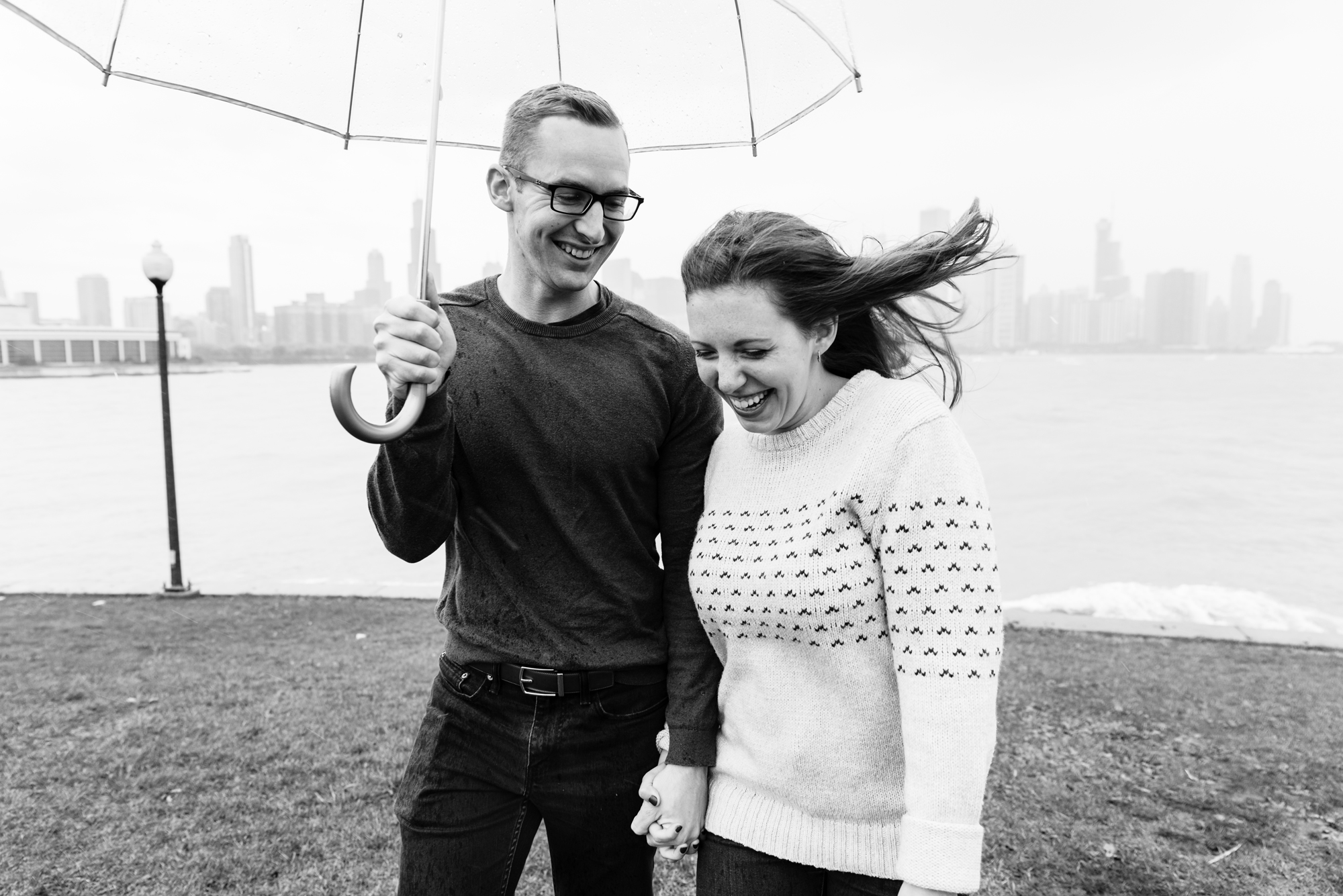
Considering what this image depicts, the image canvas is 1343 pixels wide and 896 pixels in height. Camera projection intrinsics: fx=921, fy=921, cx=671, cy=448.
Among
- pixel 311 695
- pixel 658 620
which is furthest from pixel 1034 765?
pixel 311 695

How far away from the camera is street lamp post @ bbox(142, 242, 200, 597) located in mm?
8555

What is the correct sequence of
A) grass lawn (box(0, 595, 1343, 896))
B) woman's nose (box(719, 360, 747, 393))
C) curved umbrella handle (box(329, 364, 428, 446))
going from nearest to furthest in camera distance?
1. curved umbrella handle (box(329, 364, 428, 446))
2. woman's nose (box(719, 360, 747, 393))
3. grass lawn (box(0, 595, 1343, 896))

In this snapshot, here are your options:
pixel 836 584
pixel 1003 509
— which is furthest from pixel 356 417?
pixel 1003 509

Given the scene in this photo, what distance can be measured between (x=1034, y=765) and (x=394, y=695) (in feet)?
11.9

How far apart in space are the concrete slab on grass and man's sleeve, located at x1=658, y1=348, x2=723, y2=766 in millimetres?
5939

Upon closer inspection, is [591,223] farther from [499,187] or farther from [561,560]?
[561,560]

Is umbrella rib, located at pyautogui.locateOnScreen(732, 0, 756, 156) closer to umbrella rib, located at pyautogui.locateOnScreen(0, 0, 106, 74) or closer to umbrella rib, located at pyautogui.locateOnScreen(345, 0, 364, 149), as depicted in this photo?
umbrella rib, located at pyautogui.locateOnScreen(345, 0, 364, 149)

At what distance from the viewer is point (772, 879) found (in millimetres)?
1734

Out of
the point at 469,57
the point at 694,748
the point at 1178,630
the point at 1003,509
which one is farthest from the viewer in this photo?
the point at 1003,509

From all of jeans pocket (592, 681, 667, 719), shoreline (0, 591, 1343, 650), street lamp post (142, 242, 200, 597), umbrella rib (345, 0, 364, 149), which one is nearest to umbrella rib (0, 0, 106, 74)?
umbrella rib (345, 0, 364, 149)

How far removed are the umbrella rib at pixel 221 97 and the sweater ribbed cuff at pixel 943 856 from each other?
6.25ft

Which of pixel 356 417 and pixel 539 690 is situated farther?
pixel 539 690

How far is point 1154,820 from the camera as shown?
400 cm

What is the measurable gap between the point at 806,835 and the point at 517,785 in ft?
2.01
